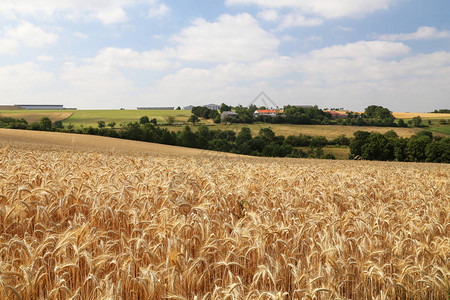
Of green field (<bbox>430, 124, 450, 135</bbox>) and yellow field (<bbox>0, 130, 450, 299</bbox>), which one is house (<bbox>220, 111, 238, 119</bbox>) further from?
yellow field (<bbox>0, 130, 450, 299</bbox>)

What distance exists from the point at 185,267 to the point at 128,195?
9.50 ft

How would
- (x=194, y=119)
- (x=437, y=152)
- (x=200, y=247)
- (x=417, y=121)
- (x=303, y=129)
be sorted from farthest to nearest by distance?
(x=417, y=121)
(x=194, y=119)
(x=303, y=129)
(x=437, y=152)
(x=200, y=247)

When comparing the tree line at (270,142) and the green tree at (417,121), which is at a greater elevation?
the green tree at (417,121)

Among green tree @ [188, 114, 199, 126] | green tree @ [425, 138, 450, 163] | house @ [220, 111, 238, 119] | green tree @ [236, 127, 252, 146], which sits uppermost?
house @ [220, 111, 238, 119]

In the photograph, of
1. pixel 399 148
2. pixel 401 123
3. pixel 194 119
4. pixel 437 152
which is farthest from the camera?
pixel 401 123

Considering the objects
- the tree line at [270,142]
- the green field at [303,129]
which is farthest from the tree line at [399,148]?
the green field at [303,129]

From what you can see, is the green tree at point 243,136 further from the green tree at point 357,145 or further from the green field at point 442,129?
the green field at point 442,129

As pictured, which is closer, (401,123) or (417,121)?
(401,123)

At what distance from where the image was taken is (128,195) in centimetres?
605

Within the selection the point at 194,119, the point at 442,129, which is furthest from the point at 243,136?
the point at 442,129

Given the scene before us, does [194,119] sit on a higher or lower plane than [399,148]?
higher

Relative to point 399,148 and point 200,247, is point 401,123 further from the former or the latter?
point 200,247

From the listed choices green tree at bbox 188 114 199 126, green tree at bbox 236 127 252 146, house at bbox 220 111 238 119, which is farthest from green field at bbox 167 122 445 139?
green tree at bbox 188 114 199 126

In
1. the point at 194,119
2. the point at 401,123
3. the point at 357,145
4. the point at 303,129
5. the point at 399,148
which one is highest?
the point at 194,119
